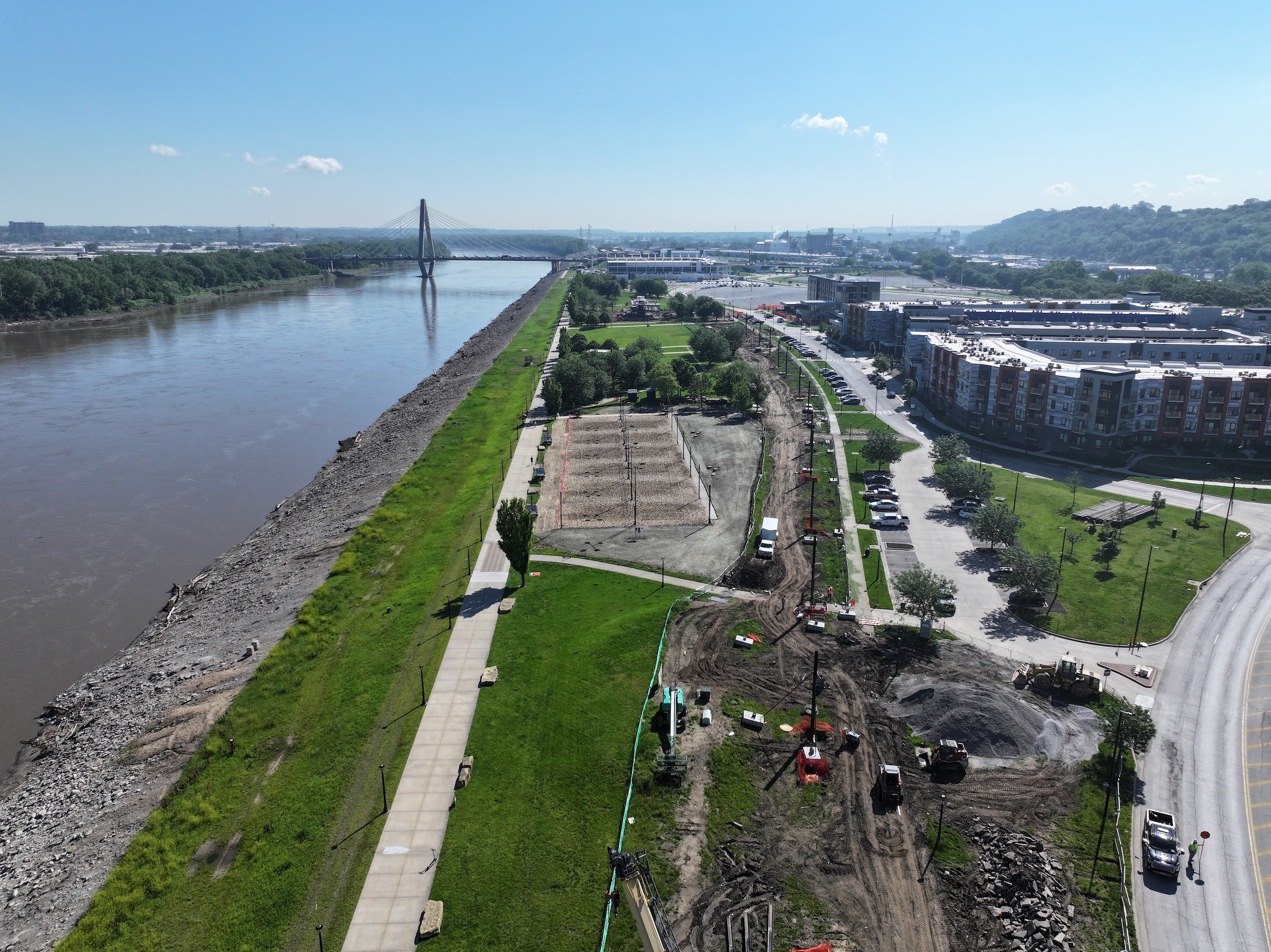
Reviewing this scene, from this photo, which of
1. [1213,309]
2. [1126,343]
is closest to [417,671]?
[1126,343]

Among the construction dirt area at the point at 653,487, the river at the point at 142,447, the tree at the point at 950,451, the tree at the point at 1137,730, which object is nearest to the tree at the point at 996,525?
the tree at the point at 950,451

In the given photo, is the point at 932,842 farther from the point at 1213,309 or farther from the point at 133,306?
the point at 133,306

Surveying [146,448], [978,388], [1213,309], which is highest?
[1213,309]

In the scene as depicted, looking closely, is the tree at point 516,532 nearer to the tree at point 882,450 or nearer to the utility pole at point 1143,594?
the utility pole at point 1143,594

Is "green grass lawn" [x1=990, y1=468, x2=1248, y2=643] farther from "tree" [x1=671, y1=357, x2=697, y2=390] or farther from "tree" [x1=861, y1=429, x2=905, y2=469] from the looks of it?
"tree" [x1=671, y1=357, x2=697, y2=390]

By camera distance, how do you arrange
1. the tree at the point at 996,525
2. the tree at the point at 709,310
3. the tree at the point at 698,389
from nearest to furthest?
the tree at the point at 996,525 < the tree at the point at 698,389 < the tree at the point at 709,310

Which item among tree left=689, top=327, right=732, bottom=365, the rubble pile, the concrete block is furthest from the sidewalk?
tree left=689, top=327, right=732, bottom=365
